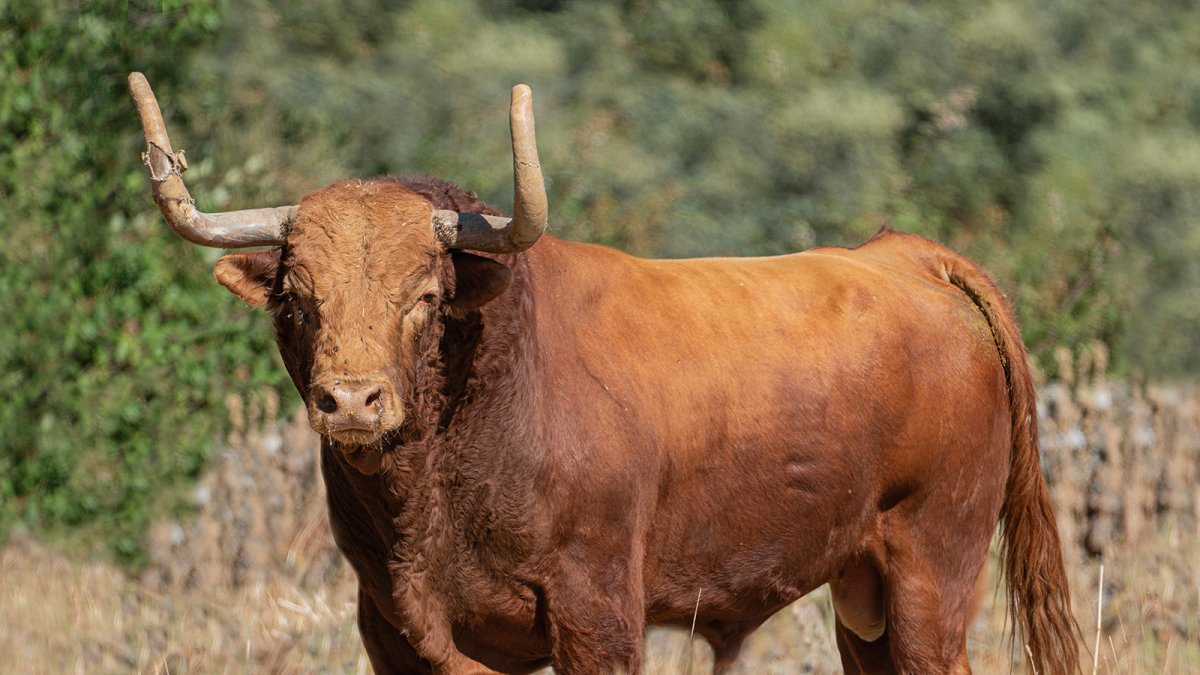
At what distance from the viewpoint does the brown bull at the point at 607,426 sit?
4262mm

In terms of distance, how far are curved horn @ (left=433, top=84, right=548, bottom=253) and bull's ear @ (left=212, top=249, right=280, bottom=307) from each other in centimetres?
51

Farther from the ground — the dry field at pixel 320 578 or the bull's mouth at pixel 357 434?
the bull's mouth at pixel 357 434

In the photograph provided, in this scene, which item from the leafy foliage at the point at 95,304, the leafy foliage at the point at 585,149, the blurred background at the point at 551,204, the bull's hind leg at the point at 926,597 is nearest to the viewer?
the bull's hind leg at the point at 926,597

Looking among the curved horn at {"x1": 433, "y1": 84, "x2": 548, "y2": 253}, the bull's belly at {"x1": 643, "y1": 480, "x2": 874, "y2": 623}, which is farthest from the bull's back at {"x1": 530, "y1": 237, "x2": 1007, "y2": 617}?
the curved horn at {"x1": 433, "y1": 84, "x2": 548, "y2": 253}

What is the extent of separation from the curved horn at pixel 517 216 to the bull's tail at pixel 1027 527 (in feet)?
7.63

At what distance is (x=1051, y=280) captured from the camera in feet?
43.4

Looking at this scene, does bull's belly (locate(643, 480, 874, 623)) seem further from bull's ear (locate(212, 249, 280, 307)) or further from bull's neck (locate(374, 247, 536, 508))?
bull's ear (locate(212, 249, 280, 307))

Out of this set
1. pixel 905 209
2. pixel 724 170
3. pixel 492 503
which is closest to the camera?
pixel 492 503

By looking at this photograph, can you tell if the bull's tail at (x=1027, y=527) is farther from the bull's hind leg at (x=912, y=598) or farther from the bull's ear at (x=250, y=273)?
the bull's ear at (x=250, y=273)

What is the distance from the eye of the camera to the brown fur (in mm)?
4312

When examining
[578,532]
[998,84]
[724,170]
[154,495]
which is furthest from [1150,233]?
[578,532]

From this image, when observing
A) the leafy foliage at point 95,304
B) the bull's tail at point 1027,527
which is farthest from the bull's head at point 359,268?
the leafy foliage at point 95,304

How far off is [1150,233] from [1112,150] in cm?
114

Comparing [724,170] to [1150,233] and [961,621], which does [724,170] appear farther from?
[961,621]
